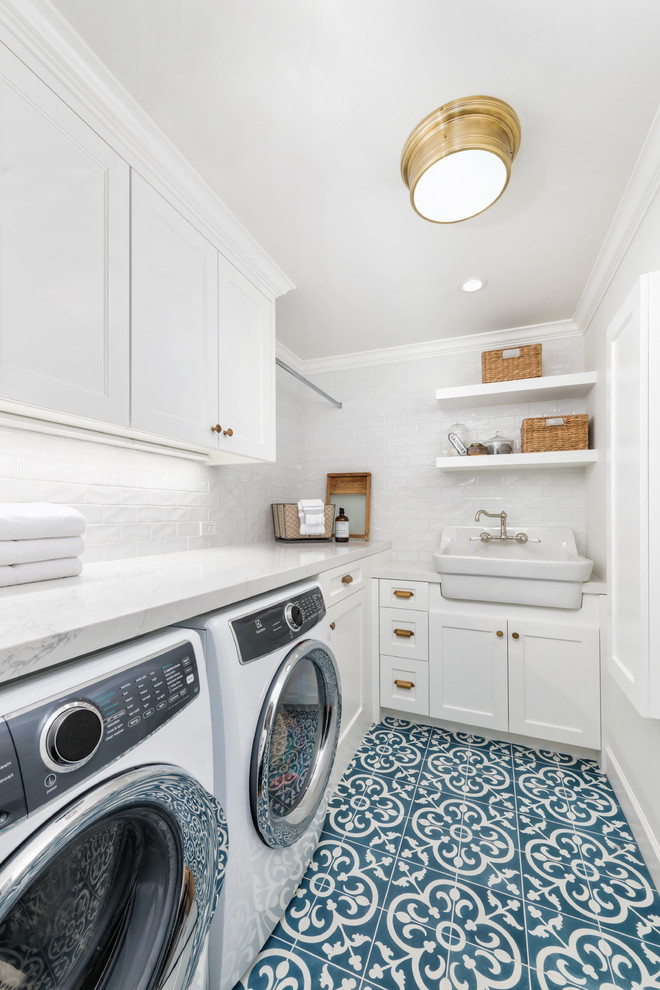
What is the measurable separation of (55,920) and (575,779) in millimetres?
2061

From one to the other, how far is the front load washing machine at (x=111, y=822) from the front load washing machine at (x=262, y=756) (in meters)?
0.09

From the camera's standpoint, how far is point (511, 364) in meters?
2.52

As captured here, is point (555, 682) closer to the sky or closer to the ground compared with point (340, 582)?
closer to the ground

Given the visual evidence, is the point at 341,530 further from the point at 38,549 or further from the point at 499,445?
the point at 38,549

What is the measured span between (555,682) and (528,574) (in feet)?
1.76

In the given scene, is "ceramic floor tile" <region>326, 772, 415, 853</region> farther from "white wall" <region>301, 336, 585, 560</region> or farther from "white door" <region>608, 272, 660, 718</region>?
"white wall" <region>301, 336, 585, 560</region>

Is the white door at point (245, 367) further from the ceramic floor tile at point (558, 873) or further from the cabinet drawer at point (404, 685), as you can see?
the ceramic floor tile at point (558, 873)

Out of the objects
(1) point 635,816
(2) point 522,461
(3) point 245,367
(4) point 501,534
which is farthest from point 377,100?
(1) point 635,816

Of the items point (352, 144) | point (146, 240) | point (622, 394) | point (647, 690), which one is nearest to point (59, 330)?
A: point (146, 240)

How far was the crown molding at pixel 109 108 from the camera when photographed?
0.97m

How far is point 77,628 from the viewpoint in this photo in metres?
0.67

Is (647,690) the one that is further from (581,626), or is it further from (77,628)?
(77,628)

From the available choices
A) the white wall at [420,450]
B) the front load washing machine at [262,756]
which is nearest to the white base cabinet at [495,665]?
the white wall at [420,450]

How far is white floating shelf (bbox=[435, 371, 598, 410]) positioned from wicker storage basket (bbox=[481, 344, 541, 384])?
0.23 feet
